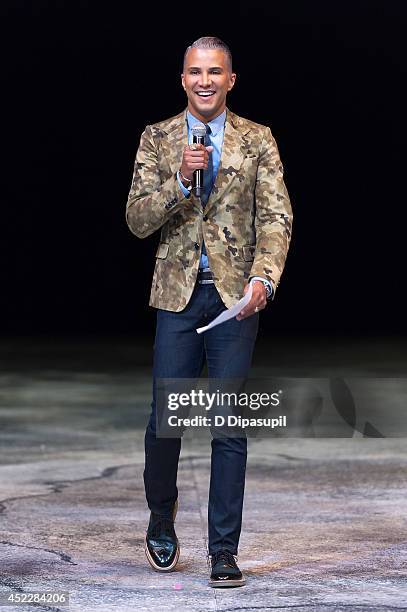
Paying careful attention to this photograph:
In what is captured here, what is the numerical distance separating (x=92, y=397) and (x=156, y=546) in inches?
207

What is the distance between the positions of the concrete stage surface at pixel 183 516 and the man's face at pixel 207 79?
141cm

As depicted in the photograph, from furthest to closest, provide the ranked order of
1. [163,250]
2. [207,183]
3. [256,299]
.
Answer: [163,250] → [207,183] → [256,299]

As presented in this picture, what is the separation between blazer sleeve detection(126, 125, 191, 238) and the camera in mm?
4258

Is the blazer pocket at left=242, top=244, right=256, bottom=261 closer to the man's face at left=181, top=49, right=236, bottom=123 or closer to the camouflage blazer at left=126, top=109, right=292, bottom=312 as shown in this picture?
the camouflage blazer at left=126, top=109, right=292, bottom=312

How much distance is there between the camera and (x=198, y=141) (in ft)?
13.6

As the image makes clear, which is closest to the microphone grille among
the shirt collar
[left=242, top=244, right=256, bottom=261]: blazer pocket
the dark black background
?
the shirt collar

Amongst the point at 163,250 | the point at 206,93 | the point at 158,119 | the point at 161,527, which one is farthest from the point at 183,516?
the point at 158,119

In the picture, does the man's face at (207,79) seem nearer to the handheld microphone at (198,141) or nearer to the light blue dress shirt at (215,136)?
the light blue dress shirt at (215,136)

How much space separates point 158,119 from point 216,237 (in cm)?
1270

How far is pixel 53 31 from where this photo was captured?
16391 millimetres

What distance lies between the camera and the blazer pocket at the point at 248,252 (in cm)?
439

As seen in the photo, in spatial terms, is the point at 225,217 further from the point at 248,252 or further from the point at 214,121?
the point at 214,121

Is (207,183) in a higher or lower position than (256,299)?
higher

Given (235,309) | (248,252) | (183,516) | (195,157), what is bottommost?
(183,516)
